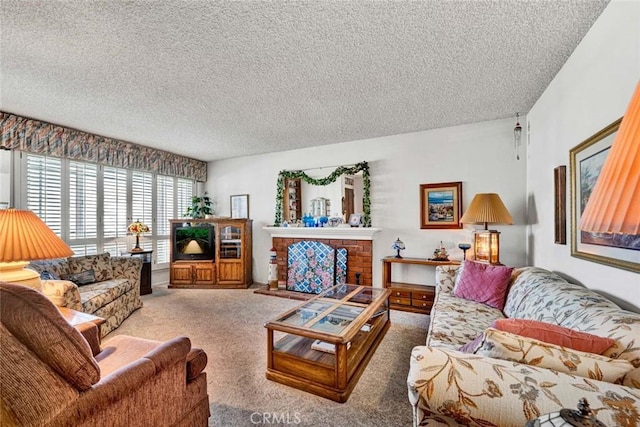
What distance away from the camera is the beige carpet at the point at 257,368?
176 centimetres

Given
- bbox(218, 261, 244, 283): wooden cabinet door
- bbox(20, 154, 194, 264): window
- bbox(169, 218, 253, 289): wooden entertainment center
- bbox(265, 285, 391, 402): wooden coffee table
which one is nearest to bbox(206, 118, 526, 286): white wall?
bbox(169, 218, 253, 289): wooden entertainment center

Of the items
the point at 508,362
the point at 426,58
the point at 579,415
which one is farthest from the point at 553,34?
the point at 579,415

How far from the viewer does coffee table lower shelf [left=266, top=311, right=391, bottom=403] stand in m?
1.92

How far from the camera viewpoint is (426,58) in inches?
88.3

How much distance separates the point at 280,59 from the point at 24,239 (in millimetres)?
2093

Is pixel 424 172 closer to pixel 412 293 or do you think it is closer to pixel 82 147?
pixel 412 293

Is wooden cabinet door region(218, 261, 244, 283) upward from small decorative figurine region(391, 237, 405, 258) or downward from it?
downward

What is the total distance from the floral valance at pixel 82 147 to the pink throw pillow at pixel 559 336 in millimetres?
5154

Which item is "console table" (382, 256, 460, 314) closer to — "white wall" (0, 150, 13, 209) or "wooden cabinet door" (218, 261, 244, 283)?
"wooden cabinet door" (218, 261, 244, 283)

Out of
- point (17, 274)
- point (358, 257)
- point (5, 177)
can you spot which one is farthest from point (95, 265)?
point (358, 257)

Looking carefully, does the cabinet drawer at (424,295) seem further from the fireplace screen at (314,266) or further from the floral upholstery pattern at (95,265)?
the floral upholstery pattern at (95,265)

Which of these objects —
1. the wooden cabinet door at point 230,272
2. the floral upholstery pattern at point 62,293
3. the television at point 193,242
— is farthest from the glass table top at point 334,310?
the television at point 193,242

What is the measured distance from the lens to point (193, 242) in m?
5.20

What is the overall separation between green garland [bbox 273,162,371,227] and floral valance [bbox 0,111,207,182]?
2093mm
